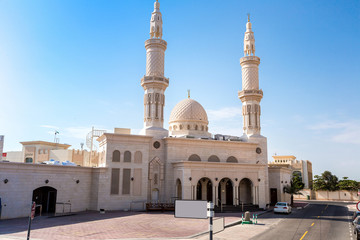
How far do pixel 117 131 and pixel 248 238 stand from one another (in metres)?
21.2

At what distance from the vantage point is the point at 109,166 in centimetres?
3297

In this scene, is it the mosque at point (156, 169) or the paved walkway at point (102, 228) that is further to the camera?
Result: the mosque at point (156, 169)

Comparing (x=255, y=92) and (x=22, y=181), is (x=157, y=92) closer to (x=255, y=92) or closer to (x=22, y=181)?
(x=255, y=92)

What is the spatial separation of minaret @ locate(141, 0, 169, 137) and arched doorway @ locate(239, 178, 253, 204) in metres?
12.7

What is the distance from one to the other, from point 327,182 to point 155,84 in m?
50.1

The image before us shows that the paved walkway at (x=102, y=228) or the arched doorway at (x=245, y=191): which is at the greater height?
the arched doorway at (x=245, y=191)

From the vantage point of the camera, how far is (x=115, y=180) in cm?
3309

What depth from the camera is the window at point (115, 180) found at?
32812 mm

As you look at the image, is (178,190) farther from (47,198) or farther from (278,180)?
(278,180)

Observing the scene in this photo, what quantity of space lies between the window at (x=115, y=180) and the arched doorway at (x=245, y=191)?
16.8 meters

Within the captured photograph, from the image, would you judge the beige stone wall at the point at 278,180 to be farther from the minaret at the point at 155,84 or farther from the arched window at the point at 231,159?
the minaret at the point at 155,84

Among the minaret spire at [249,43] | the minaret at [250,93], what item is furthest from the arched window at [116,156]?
the minaret spire at [249,43]

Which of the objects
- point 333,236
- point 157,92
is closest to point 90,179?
point 157,92

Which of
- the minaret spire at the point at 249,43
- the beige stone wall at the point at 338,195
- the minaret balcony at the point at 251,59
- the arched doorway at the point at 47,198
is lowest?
the beige stone wall at the point at 338,195
